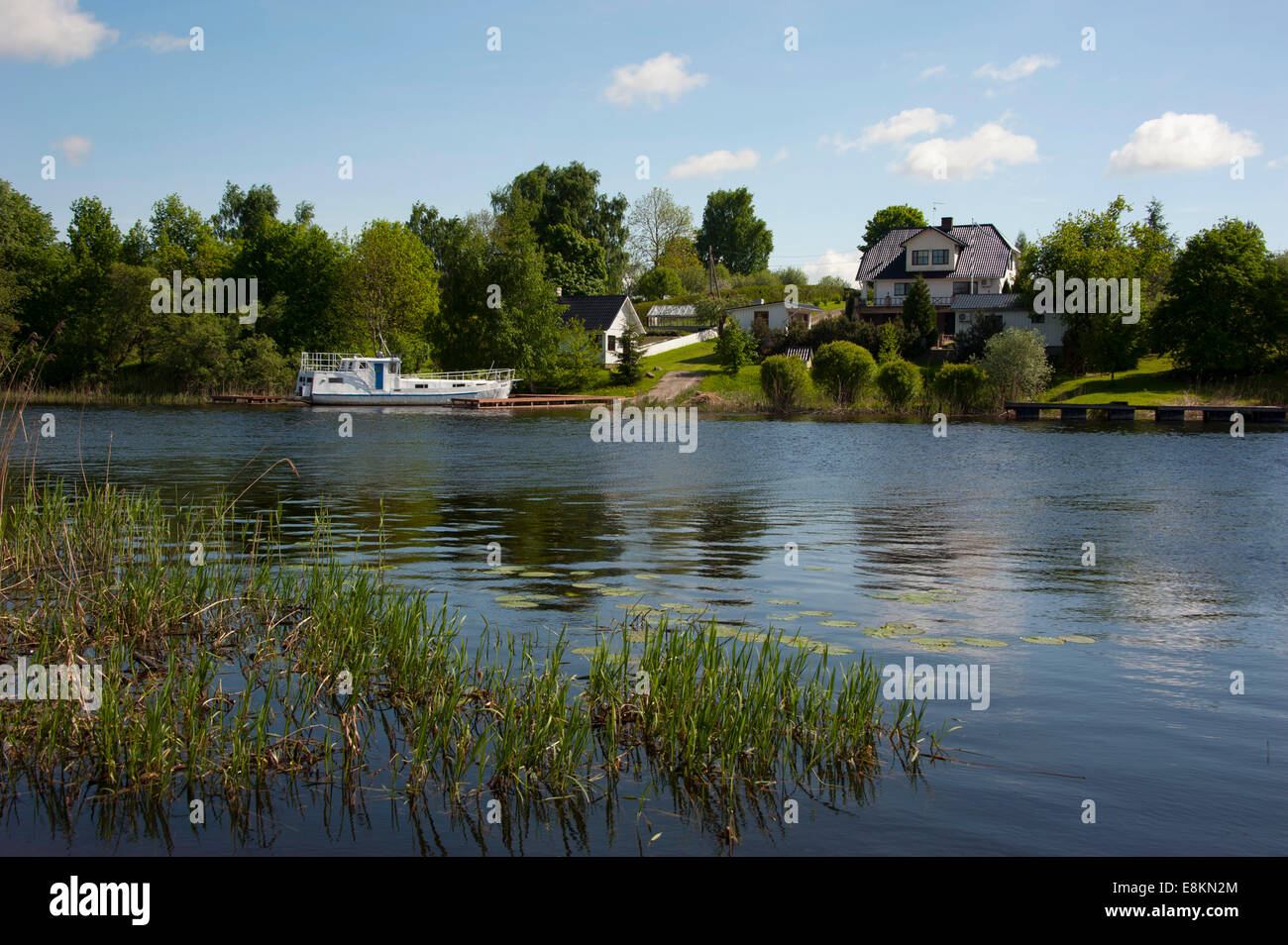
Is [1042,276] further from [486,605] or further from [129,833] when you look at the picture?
[129,833]

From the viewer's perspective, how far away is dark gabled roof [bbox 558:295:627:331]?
331ft

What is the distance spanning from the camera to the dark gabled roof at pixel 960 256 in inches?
3905

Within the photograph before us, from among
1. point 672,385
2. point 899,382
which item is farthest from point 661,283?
point 899,382

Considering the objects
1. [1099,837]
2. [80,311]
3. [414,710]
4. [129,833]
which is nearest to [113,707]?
[129,833]

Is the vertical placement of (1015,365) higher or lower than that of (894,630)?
higher

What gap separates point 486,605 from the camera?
13672 mm

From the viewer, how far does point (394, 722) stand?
353 inches

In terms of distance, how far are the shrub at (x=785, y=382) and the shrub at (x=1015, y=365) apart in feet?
38.6

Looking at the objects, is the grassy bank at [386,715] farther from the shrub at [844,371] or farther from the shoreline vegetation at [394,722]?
the shrub at [844,371]

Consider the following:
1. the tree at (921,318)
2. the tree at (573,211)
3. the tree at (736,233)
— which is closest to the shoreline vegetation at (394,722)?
the tree at (921,318)

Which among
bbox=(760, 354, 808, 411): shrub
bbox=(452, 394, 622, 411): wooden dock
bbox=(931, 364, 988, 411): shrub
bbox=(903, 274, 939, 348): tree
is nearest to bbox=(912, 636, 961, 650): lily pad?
bbox=(931, 364, 988, 411): shrub

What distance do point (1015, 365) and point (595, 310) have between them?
48212mm

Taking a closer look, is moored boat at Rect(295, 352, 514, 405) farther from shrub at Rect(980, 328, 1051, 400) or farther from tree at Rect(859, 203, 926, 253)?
tree at Rect(859, 203, 926, 253)

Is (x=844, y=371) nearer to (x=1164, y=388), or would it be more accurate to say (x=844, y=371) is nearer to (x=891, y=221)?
(x=1164, y=388)
